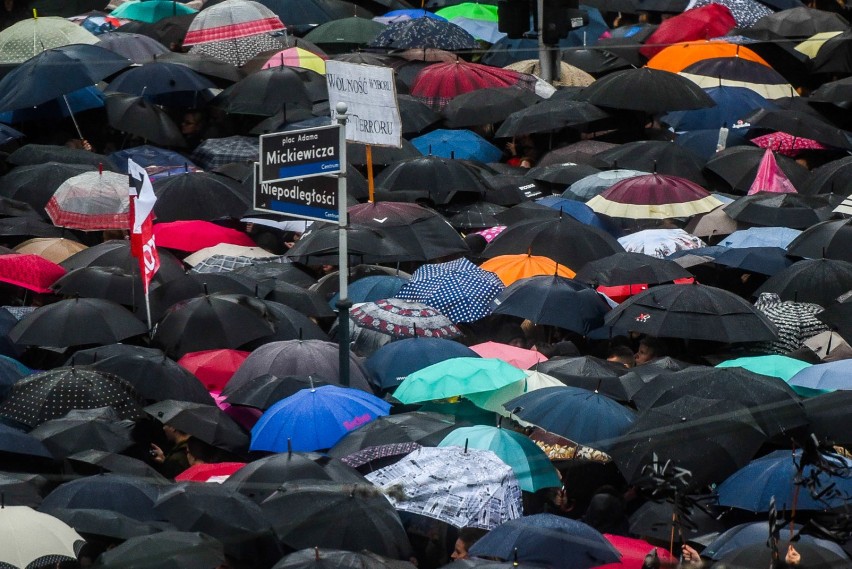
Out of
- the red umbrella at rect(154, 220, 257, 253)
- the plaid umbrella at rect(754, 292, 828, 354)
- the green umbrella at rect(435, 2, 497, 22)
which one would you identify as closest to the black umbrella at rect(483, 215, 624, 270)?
the plaid umbrella at rect(754, 292, 828, 354)

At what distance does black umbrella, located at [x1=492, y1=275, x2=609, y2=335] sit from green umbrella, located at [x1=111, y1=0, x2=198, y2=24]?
38.0 feet

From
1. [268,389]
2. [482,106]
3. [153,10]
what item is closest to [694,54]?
[482,106]

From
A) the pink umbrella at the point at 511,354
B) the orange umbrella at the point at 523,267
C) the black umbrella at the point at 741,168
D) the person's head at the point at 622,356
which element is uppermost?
the pink umbrella at the point at 511,354

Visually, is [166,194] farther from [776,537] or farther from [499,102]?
[776,537]

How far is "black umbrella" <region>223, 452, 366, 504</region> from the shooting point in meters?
10.1

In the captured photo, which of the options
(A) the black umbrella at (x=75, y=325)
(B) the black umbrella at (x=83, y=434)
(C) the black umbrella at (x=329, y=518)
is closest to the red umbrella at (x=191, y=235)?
(A) the black umbrella at (x=75, y=325)

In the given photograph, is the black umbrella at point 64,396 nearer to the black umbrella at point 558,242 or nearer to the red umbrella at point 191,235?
the red umbrella at point 191,235

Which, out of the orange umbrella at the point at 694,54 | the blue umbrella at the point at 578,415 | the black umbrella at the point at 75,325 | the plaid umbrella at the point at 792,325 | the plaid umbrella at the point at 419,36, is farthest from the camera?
the orange umbrella at the point at 694,54

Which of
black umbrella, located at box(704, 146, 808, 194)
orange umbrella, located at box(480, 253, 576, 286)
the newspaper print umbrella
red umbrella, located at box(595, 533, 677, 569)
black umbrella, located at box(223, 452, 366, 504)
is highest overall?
black umbrella, located at box(223, 452, 366, 504)

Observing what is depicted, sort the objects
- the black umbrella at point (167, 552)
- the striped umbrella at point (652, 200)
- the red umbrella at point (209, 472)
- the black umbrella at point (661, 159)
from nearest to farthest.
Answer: the black umbrella at point (167, 552)
the red umbrella at point (209, 472)
the striped umbrella at point (652, 200)
the black umbrella at point (661, 159)

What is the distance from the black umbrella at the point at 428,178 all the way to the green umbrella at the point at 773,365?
4739mm

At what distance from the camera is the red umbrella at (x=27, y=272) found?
1450 centimetres

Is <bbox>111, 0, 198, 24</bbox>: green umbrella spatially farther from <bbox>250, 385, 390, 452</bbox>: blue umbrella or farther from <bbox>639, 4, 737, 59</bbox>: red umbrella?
<bbox>250, 385, 390, 452</bbox>: blue umbrella

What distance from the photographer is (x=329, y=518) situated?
9.84 m
